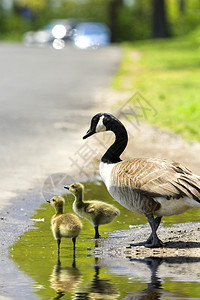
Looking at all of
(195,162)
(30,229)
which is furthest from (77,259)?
(195,162)

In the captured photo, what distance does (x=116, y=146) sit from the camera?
7242 mm

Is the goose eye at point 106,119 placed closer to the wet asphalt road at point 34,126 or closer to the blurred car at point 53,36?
the wet asphalt road at point 34,126

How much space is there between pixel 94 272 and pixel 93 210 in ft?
4.40

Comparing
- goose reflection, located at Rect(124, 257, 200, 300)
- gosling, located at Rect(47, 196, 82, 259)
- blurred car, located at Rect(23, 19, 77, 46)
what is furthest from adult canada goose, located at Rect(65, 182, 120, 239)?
blurred car, located at Rect(23, 19, 77, 46)

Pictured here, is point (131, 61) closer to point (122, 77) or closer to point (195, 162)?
point (122, 77)

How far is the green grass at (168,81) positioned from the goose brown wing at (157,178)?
6541 mm

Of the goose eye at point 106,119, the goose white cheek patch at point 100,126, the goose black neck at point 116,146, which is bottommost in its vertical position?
the goose black neck at point 116,146

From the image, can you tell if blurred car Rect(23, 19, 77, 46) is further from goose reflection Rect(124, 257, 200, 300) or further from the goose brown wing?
goose reflection Rect(124, 257, 200, 300)

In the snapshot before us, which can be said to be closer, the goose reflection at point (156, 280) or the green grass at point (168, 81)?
the goose reflection at point (156, 280)

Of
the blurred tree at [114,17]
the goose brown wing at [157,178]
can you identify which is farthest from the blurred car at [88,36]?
the goose brown wing at [157,178]

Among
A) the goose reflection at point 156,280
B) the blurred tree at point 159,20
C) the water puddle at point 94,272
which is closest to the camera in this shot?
the goose reflection at point 156,280

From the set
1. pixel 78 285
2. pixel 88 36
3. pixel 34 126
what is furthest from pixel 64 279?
pixel 88 36

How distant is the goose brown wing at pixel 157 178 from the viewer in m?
6.25

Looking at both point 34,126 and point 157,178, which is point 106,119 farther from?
point 34,126
